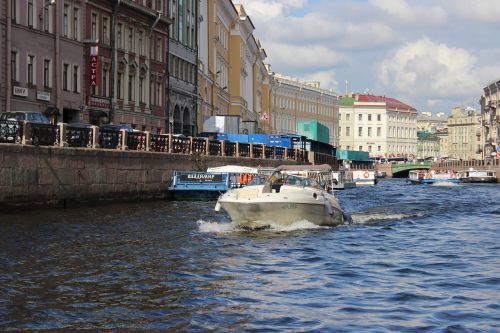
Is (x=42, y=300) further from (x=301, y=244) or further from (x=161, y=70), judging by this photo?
(x=161, y=70)

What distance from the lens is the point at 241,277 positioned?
Answer: 1599cm

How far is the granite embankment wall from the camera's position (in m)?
29.3

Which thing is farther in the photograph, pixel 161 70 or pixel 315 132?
pixel 315 132

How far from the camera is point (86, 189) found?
3412 cm

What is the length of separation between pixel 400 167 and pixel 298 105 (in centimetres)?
2542

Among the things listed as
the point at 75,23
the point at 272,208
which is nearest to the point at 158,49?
the point at 75,23

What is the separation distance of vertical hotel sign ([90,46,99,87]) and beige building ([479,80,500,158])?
332ft

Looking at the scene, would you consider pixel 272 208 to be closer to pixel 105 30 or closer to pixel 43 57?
pixel 43 57

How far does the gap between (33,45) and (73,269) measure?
29.8 meters

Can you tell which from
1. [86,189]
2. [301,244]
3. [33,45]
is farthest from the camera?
[33,45]

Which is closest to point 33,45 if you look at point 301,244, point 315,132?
point 301,244

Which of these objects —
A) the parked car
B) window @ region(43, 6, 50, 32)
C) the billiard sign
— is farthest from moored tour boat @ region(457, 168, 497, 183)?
the parked car

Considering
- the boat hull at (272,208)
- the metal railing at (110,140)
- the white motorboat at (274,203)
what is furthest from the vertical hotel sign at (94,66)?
Answer: the boat hull at (272,208)

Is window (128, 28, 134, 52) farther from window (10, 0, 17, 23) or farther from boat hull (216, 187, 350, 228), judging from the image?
boat hull (216, 187, 350, 228)
